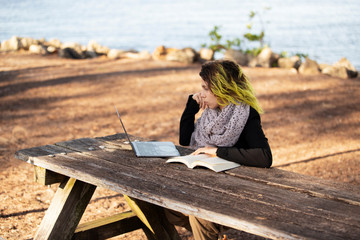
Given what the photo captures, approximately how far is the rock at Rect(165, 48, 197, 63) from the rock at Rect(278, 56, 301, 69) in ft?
7.26

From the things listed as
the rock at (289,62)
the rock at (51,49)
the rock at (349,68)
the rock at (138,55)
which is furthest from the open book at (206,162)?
the rock at (51,49)

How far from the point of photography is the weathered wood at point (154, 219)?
308 centimetres

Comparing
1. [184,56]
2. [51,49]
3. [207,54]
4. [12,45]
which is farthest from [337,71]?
[12,45]

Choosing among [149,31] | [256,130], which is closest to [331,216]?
[256,130]

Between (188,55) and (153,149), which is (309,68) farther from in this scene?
(153,149)

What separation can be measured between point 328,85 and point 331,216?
8.34 metres

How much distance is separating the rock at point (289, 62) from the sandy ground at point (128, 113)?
18.8 inches

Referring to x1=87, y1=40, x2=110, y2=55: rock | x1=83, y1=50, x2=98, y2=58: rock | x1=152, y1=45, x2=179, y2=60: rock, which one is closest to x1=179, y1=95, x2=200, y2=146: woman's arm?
x1=152, y1=45, x2=179, y2=60: rock

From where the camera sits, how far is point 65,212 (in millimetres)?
2926

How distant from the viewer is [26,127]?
7180 mm

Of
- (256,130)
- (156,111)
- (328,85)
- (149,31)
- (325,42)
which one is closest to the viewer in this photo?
(256,130)

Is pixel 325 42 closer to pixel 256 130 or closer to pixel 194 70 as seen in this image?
pixel 194 70

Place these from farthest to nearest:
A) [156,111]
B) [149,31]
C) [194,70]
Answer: [149,31] < [194,70] < [156,111]

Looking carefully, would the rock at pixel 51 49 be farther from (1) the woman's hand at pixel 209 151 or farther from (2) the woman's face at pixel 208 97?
(1) the woman's hand at pixel 209 151
